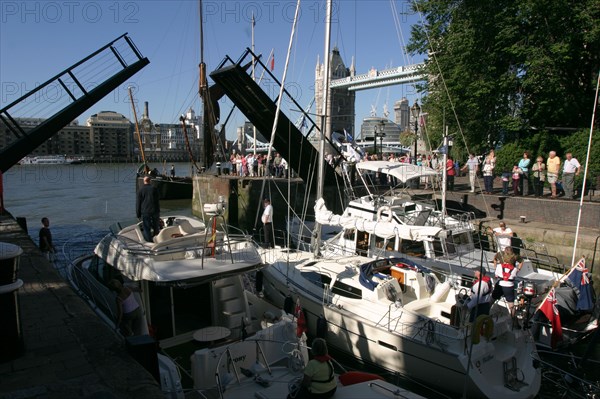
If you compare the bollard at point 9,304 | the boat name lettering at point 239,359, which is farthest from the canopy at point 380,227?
the bollard at point 9,304

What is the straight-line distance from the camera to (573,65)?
19906 millimetres

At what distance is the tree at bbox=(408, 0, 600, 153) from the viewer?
60.4 feet

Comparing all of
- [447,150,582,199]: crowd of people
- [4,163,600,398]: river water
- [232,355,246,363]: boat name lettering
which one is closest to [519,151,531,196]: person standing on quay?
[447,150,582,199]: crowd of people

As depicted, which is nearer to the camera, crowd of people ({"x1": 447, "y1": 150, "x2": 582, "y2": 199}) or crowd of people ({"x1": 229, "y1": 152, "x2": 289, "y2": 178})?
crowd of people ({"x1": 447, "y1": 150, "x2": 582, "y2": 199})

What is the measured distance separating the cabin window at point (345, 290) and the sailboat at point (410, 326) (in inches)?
0.8

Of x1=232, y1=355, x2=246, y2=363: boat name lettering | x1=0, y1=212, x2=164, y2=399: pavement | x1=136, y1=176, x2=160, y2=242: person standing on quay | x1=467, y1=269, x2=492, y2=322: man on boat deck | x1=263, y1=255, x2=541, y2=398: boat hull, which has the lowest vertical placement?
x1=263, y1=255, x2=541, y2=398: boat hull

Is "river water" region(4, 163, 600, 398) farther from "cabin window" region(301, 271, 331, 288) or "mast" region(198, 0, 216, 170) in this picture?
"cabin window" region(301, 271, 331, 288)

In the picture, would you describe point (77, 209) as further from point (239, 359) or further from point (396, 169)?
point (239, 359)

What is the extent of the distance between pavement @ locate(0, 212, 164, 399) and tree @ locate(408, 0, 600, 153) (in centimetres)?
1576

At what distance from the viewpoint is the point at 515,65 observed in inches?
813

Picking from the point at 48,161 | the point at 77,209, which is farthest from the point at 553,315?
the point at 48,161

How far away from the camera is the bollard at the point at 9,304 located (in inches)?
169

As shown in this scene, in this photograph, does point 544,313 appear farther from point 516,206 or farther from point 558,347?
point 516,206

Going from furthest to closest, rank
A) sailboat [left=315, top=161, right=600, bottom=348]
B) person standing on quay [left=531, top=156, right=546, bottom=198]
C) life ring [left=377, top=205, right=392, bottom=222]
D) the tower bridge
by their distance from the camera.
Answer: the tower bridge
person standing on quay [left=531, top=156, right=546, bottom=198]
life ring [left=377, top=205, right=392, bottom=222]
sailboat [left=315, top=161, right=600, bottom=348]
